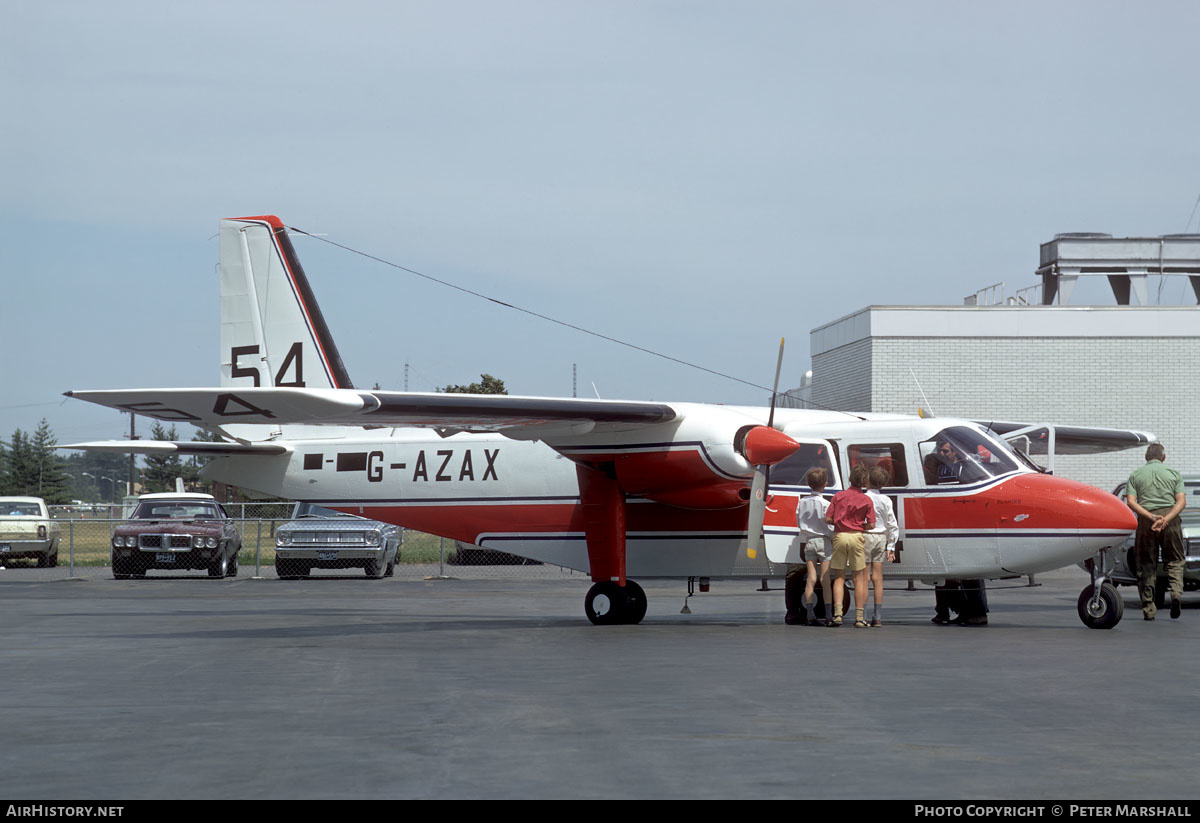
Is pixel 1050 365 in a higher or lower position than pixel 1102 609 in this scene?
higher

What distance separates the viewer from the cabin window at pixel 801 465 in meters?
15.3

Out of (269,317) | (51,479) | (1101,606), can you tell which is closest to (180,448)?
(269,317)

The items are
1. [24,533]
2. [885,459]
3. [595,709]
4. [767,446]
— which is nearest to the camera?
[595,709]

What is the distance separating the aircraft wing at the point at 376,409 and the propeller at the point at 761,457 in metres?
0.97

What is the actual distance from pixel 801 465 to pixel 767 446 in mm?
1190

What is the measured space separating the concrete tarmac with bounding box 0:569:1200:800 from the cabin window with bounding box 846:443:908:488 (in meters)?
1.62

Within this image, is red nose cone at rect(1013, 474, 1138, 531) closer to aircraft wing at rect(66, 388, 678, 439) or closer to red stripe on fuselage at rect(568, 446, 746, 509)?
red stripe on fuselage at rect(568, 446, 746, 509)

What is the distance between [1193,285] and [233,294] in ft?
95.2

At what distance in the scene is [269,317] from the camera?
1895cm

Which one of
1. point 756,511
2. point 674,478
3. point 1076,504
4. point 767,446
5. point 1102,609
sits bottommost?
point 1102,609

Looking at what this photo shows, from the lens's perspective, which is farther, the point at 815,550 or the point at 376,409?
the point at 815,550

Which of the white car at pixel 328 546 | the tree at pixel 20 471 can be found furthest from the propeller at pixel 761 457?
the tree at pixel 20 471

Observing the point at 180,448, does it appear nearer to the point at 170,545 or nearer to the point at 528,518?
the point at 528,518

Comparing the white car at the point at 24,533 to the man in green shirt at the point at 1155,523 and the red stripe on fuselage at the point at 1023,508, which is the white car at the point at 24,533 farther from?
the man in green shirt at the point at 1155,523
